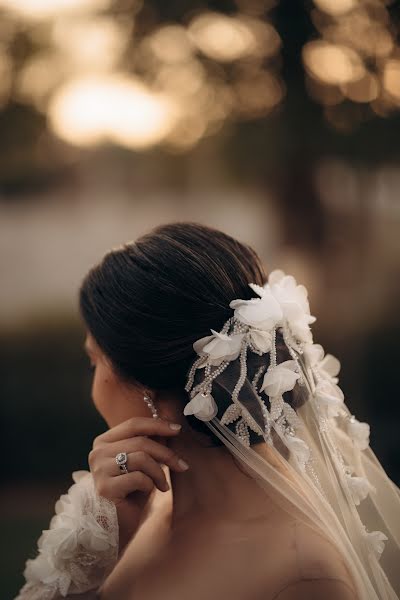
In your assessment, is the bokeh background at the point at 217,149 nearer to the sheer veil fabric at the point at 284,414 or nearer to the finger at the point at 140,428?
the sheer veil fabric at the point at 284,414

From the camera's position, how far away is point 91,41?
469cm

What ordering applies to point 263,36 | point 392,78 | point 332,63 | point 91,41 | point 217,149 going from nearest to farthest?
point 392,78, point 332,63, point 263,36, point 91,41, point 217,149

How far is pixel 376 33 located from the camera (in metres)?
4.00

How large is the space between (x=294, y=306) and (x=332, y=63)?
3227 millimetres

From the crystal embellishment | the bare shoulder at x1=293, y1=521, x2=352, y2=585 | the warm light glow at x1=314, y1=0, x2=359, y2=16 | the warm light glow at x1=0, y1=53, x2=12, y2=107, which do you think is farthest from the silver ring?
the warm light glow at x1=0, y1=53, x2=12, y2=107

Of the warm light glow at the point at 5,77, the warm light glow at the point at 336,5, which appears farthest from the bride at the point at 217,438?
the warm light glow at the point at 5,77

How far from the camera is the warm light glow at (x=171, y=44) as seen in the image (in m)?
4.53

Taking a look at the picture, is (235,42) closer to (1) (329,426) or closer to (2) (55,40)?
(2) (55,40)

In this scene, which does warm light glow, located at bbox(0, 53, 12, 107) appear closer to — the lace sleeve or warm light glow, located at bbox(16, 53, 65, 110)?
warm light glow, located at bbox(16, 53, 65, 110)

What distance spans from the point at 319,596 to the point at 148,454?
0.49 meters

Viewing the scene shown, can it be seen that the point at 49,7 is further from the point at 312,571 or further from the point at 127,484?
the point at 312,571

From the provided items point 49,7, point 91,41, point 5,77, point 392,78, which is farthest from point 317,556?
point 5,77

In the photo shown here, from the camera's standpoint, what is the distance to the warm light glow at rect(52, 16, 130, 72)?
4.64 metres

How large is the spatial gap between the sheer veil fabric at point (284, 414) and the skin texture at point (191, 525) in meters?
0.07
